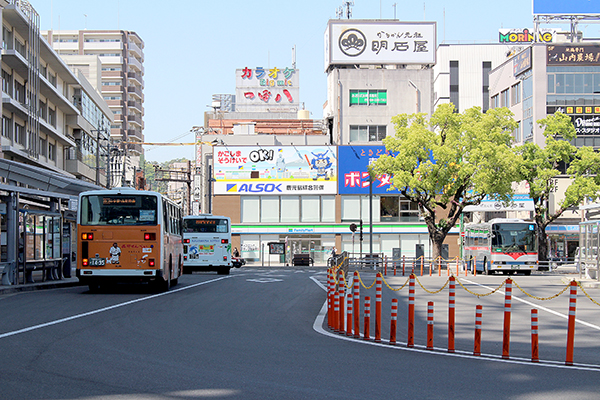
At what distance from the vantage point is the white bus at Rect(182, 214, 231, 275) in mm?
39219

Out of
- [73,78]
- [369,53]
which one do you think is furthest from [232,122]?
[73,78]

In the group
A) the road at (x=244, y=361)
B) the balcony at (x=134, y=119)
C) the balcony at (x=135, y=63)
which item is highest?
the balcony at (x=135, y=63)

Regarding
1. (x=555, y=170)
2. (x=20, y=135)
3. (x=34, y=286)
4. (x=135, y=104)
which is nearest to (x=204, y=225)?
(x=20, y=135)

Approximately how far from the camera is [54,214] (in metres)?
26.0

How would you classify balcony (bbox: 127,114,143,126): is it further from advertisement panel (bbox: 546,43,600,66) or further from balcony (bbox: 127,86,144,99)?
advertisement panel (bbox: 546,43,600,66)

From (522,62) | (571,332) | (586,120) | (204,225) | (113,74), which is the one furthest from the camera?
(113,74)

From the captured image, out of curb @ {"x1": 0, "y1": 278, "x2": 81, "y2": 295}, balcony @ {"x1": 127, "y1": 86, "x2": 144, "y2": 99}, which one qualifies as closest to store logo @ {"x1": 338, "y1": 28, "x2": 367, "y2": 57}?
curb @ {"x1": 0, "y1": 278, "x2": 81, "y2": 295}

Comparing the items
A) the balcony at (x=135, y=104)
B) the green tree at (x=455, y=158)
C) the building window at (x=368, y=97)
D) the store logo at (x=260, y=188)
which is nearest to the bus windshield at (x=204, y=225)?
the green tree at (x=455, y=158)

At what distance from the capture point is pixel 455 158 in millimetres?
45250

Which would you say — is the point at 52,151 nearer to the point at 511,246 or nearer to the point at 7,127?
the point at 7,127

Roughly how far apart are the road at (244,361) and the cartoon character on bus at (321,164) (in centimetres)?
5083

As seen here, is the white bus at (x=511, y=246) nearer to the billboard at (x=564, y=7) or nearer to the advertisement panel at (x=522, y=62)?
the advertisement panel at (x=522, y=62)

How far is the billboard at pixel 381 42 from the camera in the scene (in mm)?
70688

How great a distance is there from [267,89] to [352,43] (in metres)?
25.6
